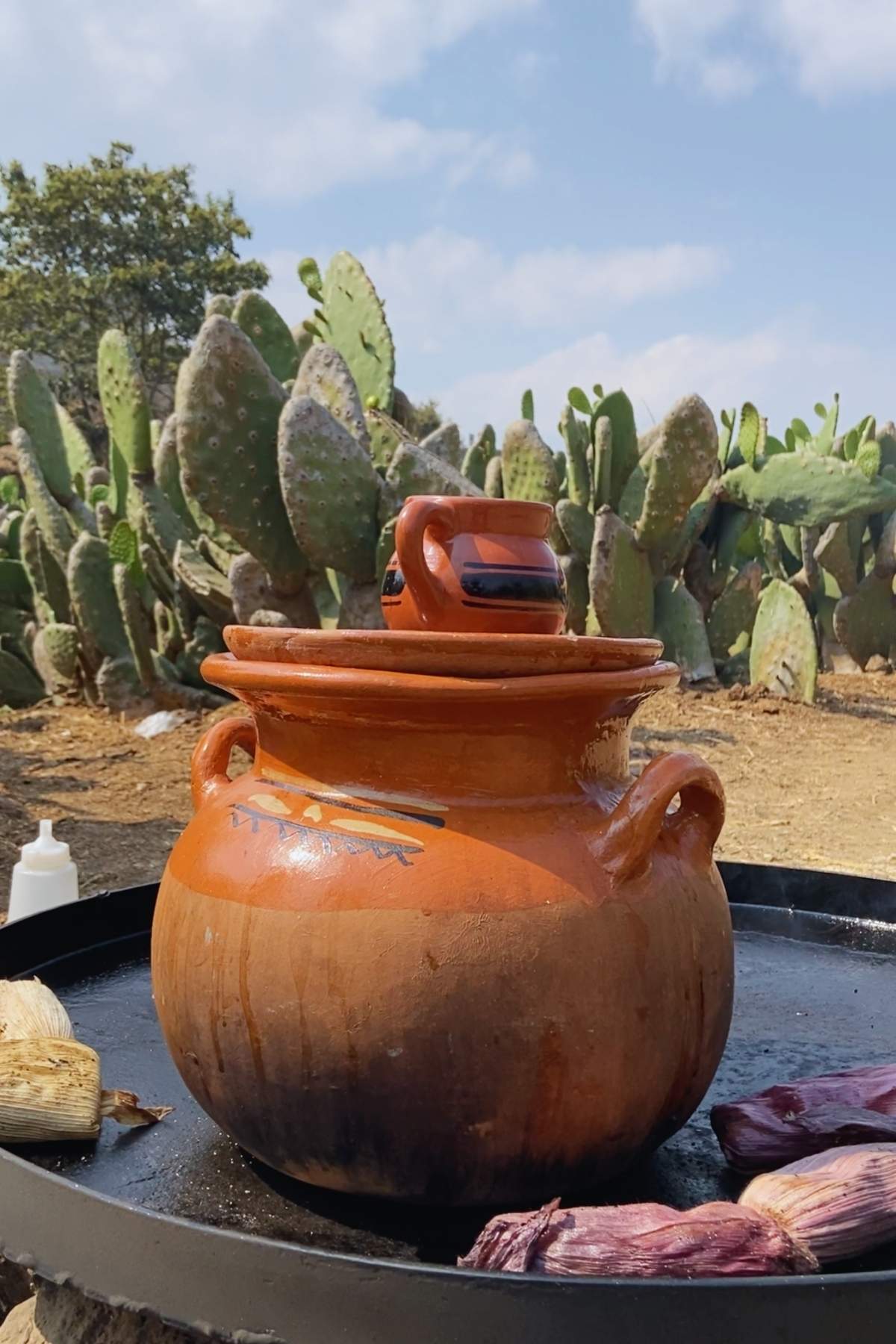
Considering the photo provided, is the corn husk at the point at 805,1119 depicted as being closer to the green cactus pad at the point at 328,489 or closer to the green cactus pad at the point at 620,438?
the green cactus pad at the point at 328,489

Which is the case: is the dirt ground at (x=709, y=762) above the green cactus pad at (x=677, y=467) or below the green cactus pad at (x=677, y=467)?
below

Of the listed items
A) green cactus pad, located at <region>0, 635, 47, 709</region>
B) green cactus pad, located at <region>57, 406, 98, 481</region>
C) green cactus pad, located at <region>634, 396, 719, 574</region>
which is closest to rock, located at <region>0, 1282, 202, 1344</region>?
green cactus pad, located at <region>634, 396, 719, 574</region>

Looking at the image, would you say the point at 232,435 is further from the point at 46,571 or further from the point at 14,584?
the point at 14,584

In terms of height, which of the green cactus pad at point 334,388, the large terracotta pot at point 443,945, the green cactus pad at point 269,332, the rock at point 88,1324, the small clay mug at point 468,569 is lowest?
the rock at point 88,1324

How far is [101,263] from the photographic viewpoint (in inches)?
808

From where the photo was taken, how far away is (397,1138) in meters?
1.00

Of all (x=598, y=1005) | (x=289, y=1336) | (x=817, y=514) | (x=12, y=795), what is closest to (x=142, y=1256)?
(x=289, y=1336)

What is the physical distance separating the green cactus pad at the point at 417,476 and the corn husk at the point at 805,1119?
10.9 feet

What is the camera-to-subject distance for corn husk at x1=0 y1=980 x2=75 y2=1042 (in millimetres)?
1273

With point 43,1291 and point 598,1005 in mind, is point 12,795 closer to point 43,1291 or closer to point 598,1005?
point 43,1291

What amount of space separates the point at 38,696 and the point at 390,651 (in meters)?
5.80

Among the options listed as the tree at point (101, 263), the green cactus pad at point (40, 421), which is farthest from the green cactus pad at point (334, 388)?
the tree at point (101, 263)

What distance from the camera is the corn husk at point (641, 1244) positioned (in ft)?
2.94

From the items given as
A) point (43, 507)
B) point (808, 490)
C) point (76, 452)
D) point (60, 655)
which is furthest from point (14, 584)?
point (808, 490)
